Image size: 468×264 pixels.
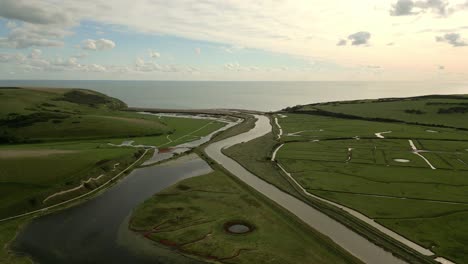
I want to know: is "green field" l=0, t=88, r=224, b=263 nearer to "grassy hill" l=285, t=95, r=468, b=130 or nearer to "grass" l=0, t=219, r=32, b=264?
"grass" l=0, t=219, r=32, b=264

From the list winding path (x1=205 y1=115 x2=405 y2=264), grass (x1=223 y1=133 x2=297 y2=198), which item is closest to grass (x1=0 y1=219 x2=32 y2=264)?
winding path (x1=205 y1=115 x2=405 y2=264)

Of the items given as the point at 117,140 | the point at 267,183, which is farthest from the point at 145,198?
the point at 117,140

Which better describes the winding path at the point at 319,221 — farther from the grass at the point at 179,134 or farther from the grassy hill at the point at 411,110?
the grassy hill at the point at 411,110

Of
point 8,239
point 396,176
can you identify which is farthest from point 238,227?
point 396,176

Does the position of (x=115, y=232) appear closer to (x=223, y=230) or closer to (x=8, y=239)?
(x=8, y=239)

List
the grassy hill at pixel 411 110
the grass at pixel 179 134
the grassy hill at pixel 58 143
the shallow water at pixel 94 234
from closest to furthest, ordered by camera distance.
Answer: the shallow water at pixel 94 234, the grassy hill at pixel 58 143, the grass at pixel 179 134, the grassy hill at pixel 411 110

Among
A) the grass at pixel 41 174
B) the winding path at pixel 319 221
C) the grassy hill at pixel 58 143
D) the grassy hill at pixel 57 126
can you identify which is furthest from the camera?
the grassy hill at pixel 57 126

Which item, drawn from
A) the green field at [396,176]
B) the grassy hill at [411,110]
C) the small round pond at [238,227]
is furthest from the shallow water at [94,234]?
the grassy hill at [411,110]
